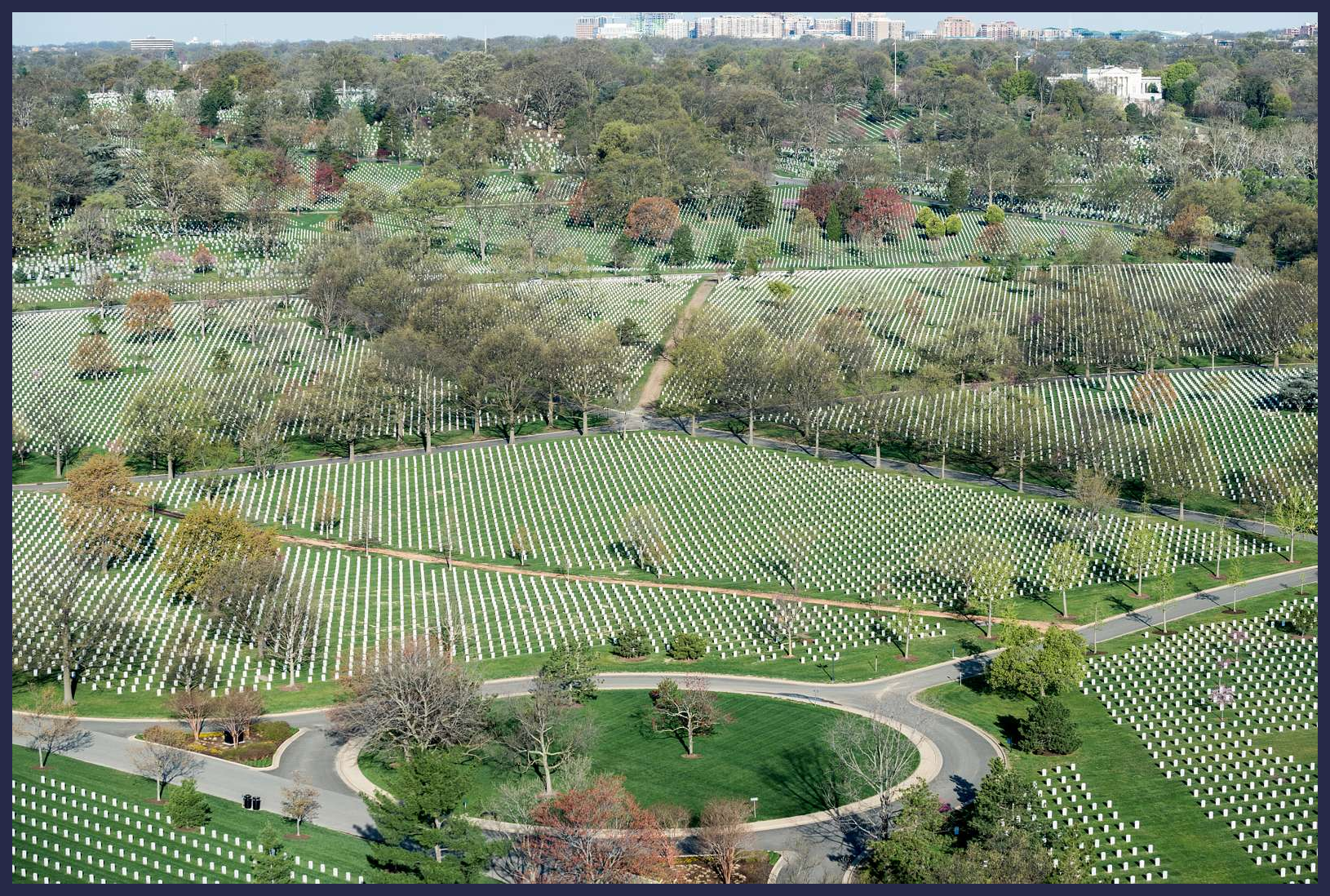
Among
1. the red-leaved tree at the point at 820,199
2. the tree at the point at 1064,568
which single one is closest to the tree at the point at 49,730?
the tree at the point at 1064,568

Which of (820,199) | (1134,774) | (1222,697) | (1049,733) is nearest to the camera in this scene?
(1134,774)

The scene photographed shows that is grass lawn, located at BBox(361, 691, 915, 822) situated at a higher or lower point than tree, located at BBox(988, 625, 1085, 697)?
lower

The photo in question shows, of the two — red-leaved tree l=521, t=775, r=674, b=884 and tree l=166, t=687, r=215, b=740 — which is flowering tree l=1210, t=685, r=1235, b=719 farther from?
tree l=166, t=687, r=215, b=740

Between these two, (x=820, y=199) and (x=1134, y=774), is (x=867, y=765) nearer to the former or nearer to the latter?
(x=1134, y=774)

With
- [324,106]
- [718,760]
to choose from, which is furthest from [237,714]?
[324,106]

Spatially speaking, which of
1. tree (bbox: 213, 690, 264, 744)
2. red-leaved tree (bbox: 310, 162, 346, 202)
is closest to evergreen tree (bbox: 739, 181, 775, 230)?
red-leaved tree (bbox: 310, 162, 346, 202)

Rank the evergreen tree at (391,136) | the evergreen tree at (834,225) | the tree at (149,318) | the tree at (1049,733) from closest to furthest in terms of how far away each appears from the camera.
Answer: the tree at (1049,733) < the tree at (149,318) < the evergreen tree at (834,225) < the evergreen tree at (391,136)

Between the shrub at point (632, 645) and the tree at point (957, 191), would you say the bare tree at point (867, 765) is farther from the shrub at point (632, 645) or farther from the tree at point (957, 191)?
the tree at point (957, 191)
